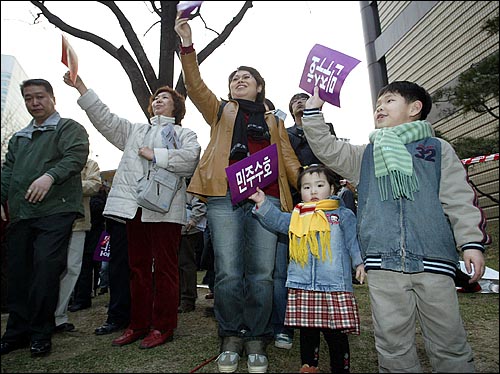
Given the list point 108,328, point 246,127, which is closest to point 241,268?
point 246,127

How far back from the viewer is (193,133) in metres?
2.86

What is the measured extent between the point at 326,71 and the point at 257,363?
5.12 feet

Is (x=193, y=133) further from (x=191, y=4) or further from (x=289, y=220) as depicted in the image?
(x=191, y=4)

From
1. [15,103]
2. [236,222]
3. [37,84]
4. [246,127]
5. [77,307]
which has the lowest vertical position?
[77,307]

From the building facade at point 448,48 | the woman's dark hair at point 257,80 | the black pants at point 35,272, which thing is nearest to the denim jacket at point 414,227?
the woman's dark hair at point 257,80

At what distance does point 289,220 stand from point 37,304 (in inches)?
61.1

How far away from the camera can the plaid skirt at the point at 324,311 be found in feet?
6.29

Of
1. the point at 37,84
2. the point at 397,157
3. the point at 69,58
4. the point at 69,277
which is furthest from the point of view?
the point at 69,277

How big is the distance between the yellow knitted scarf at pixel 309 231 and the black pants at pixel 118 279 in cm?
159

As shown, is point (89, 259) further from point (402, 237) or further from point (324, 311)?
point (402, 237)

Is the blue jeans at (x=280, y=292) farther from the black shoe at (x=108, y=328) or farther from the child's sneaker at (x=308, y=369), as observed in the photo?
the black shoe at (x=108, y=328)

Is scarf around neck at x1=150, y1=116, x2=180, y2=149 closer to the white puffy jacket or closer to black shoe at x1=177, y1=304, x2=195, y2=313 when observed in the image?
the white puffy jacket

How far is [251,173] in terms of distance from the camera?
6.94ft

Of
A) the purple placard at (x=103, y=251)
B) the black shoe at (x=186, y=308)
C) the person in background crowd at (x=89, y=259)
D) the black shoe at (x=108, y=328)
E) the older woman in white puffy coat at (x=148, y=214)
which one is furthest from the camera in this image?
the person in background crowd at (x=89, y=259)
